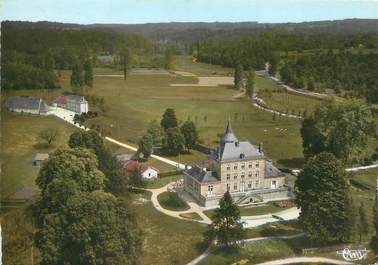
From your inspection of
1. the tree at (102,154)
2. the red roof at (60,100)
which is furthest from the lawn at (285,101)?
the red roof at (60,100)

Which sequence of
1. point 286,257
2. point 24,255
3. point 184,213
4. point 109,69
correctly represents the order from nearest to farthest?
point 24,255
point 286,257
point 184,213
point 109,69

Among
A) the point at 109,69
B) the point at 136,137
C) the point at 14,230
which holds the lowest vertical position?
the point at 14,230

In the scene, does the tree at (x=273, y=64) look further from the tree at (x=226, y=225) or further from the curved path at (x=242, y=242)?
the curved path at (x=242, y=242)

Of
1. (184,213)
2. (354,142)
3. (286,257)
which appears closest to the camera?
(286,257)

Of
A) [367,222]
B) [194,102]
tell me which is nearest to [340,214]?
[367,222]

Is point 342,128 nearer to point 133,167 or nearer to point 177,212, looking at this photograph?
point 177,212

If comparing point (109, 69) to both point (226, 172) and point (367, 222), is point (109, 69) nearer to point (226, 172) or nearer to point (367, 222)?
point (226, 172)
